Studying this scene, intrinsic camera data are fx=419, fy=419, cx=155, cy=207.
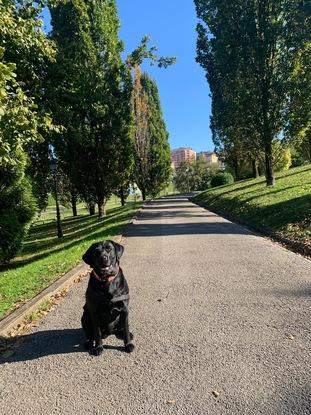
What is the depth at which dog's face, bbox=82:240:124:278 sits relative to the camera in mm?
4312

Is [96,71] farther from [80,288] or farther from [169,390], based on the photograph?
[169,390]

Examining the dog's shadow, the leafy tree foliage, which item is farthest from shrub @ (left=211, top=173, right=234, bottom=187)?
the dog's shadow

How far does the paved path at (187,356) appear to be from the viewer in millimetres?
3461

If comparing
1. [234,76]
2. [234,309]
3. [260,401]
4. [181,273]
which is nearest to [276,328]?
[234,309]

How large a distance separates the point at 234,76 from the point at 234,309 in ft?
64.8

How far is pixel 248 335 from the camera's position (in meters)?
4.66

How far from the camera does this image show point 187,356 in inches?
168

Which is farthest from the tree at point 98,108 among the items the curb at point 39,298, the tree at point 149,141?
the tree at point 149,141

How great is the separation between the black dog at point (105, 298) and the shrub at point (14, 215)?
8.89m

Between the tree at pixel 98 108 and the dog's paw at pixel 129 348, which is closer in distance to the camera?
the dog's paw at pixel 129 348

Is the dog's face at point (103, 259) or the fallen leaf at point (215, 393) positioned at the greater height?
the dog's face at point (103, 259)

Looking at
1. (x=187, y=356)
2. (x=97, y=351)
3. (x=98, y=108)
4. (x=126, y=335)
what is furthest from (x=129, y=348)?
(x=98, y=108)

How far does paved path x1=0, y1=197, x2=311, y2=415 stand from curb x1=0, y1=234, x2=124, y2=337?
1.10 ft

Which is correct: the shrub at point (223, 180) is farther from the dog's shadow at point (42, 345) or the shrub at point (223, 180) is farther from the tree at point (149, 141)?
the dog's shadow at point (42, 345)
